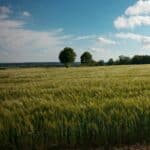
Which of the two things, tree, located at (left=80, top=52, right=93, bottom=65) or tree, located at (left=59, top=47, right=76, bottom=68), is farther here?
tree, located at (left=80, top=52, right=93, bottom=65)

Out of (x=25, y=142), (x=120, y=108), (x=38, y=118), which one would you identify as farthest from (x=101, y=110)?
(x=25, y=142)

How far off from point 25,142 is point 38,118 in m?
0.63

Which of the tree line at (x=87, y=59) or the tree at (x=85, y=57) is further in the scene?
the tree at (x=85, y=57)

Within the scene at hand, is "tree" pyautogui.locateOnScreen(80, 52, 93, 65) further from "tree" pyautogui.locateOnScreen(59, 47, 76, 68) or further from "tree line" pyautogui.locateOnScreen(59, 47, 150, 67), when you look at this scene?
"tree" pyautogui.locateOnScreen(59, 47, 76, 68)

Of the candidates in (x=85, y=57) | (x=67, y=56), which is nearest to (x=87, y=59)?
(x=85, y=57)

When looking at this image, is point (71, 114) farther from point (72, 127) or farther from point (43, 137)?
point (43, 137)

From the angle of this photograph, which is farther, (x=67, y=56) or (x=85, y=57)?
(x=85, y=57)

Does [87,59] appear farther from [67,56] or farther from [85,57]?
[67,56]

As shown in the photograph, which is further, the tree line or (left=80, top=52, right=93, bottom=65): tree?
(left=80, top=52, right=93, bottom=65): tree

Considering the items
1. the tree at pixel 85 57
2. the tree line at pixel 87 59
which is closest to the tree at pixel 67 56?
the tree line at pixel 87 59

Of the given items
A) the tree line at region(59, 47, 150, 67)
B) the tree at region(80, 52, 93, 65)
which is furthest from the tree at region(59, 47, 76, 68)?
the tree at region(80, 52, 93, 65)

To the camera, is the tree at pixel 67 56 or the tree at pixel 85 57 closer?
the tree at pixel 67 56

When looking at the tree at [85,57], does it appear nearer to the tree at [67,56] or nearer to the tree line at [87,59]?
the tree line at [87,59]

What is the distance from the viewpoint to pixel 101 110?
17.1 feet
